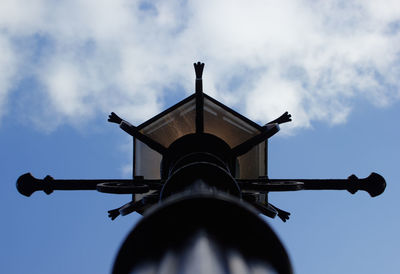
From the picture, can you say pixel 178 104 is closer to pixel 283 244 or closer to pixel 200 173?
pixel 200 173

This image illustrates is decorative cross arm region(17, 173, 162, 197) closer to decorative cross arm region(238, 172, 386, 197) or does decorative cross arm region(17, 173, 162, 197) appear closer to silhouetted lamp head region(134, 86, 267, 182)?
silhouetted lamp head region(134, 86, 267, 182)

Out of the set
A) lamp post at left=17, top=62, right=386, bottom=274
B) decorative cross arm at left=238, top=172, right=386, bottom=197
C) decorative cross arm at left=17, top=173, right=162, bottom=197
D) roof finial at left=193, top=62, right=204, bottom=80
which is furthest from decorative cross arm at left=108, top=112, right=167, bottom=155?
decorative cross arm at left=238, top=172, right=386, bottom=197

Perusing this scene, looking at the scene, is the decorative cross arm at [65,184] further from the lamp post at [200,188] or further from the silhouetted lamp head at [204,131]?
the silhouetted lamp head at [204,131]

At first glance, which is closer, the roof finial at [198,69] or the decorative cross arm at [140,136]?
the decorative cross arm at [140,136]

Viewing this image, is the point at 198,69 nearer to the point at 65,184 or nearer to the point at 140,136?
the point at 140,136

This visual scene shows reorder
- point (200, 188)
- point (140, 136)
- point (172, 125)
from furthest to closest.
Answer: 1. point (172, 125)
2. point (140, 136)
3. point (200, 188)

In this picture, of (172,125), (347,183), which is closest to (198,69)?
(172,125)

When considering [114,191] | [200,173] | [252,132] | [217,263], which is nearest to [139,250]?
[217,263]

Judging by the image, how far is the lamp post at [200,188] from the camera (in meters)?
2.30

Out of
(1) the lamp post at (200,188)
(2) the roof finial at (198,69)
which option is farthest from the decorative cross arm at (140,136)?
(2) the roof finial at (198,69)

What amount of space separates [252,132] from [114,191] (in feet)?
5.65

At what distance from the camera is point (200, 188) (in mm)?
3014

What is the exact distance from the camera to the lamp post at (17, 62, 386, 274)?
2.30 metres

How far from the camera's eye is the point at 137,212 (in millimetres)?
4727
